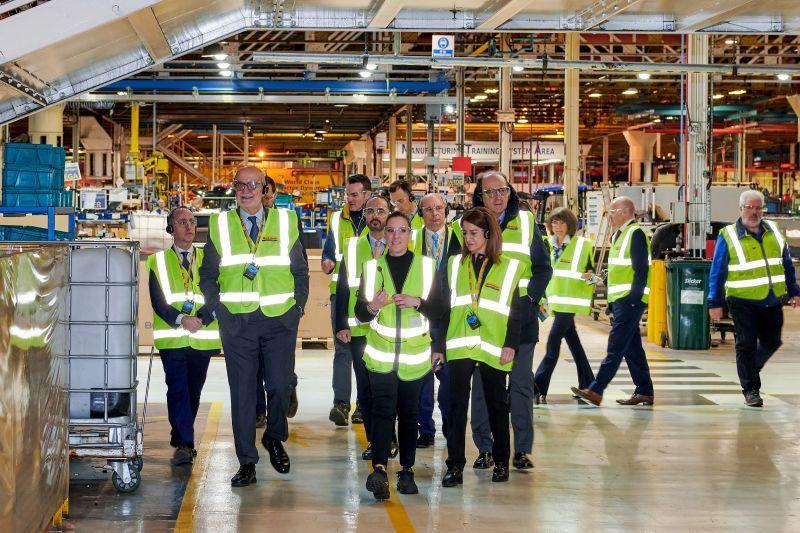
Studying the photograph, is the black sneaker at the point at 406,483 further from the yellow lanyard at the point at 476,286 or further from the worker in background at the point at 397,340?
the yellow lanyard at the point at 476,286

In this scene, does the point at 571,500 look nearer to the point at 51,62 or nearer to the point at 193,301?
the point at 193,301

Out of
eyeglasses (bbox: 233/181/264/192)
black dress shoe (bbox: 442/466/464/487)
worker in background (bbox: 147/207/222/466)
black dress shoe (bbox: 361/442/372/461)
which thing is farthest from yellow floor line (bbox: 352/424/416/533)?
eyeglasses (bbox: 233/181/264/192)

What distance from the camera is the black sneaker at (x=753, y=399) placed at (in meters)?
10.6

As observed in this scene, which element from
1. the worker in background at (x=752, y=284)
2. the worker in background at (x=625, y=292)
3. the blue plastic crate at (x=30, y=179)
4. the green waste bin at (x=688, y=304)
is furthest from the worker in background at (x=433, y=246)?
the green waste bin at (x=688, y=304)

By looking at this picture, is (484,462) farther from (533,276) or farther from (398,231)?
(398,231)

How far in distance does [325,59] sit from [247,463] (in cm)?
944

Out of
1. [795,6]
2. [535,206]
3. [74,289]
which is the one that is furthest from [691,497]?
[535,206]

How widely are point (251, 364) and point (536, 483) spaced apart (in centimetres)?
206

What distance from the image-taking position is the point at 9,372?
13.9ft

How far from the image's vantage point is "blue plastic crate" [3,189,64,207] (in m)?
9.89

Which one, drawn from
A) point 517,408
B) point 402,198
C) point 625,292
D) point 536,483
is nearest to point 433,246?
point 402,198

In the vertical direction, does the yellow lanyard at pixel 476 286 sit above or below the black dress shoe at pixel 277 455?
above

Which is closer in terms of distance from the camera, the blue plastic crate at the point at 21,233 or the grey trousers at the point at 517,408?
the grey trousers at the point at 517,408

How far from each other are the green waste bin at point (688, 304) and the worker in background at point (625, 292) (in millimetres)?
5330
